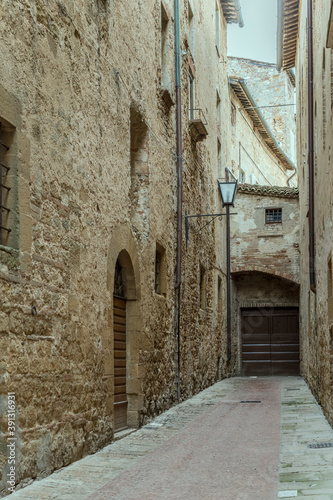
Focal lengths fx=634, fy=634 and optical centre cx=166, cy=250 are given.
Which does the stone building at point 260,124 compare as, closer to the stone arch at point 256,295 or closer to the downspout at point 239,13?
the downspout at point 239,13

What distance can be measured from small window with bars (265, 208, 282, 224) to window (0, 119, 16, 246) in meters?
14.1

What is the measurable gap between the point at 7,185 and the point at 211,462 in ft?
9.97

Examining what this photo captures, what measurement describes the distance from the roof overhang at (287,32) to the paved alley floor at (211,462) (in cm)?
961

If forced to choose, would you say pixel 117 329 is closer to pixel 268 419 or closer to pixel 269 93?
pixel 268 419

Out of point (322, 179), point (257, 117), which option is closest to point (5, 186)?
point (322, 179)

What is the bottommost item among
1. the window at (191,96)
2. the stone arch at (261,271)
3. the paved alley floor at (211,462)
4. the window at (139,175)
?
the paved alley floor at (211,462)

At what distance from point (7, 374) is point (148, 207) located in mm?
4596

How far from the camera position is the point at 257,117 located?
23.7m

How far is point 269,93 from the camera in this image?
3006 cm

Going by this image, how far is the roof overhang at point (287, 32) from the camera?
48.3ft

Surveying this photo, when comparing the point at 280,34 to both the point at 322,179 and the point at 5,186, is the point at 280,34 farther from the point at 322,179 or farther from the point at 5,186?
the point at 5,186

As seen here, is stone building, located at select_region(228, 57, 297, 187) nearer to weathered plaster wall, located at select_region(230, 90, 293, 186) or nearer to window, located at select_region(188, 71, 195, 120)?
weathered plaster wall, located at select_region(230, 90, 293, 186)

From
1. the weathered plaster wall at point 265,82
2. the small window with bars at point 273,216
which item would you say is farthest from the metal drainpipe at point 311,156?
the weathered plaster wall at point 265,82

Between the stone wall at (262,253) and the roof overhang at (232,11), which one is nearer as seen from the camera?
the stone wall at (262,253)
